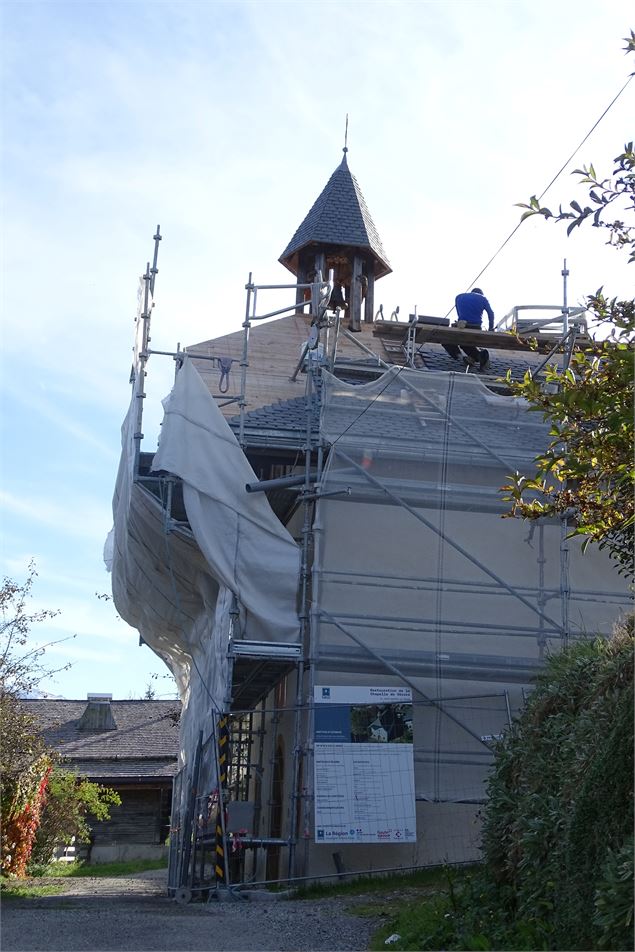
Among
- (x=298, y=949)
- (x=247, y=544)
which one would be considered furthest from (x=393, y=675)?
(x=298, y=949)

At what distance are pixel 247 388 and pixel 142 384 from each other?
1561 mm

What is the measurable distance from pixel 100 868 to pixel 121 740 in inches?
307

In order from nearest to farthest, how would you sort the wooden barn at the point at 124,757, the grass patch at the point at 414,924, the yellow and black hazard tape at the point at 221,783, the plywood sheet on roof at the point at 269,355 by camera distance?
the grass patch at the point at 414,924
the yellow and black hazard tape at the point at 221,783
the plywood sheet on roof at the point at 269,355
the wooden barn at the point at 124,757

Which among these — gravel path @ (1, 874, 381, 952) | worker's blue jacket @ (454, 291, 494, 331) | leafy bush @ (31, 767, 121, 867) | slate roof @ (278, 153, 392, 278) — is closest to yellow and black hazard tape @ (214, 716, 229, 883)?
gravel path @ (1, 874, 381, 952)

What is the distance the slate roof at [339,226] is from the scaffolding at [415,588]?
721 centimetres

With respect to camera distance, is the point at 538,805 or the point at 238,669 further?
the point at 238,669

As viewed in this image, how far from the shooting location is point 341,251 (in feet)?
74.5

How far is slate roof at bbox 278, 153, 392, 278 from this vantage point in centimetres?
2250

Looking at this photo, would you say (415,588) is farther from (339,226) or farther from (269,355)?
(339,226)

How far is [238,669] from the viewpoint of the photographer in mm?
15945

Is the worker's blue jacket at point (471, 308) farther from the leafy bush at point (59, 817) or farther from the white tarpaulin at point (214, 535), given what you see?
the leafy bush at point (59, 817)

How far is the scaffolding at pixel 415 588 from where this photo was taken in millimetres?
13703

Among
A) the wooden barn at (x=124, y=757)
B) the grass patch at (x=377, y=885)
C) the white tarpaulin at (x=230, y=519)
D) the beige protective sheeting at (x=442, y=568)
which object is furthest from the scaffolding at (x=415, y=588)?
the wooden barn at (x=124, y=757)

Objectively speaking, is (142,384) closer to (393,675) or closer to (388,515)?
(388,515)
